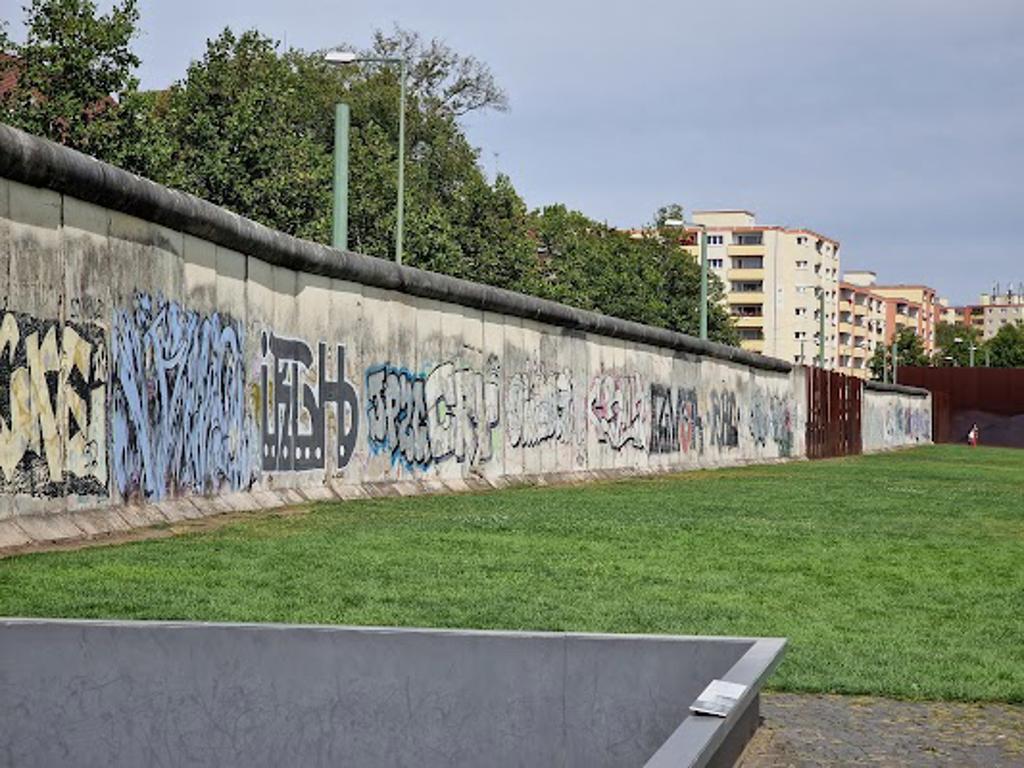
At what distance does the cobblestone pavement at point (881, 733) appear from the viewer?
5.98 meters

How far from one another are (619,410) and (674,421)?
15.4ft

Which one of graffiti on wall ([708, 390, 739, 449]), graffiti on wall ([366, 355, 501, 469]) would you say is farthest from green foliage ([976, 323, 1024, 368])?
graffiti on wall ([366, 355, 501, 469])

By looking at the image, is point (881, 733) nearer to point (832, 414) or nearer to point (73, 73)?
point (73, 73)

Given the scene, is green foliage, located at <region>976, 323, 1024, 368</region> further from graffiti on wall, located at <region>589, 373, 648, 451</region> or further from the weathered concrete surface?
the weathered concrete surface

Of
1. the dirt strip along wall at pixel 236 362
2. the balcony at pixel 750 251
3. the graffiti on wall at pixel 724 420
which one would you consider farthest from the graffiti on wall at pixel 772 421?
the balcony at pixel 750 251

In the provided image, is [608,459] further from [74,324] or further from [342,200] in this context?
[74,324]

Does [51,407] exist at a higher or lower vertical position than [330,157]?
lower

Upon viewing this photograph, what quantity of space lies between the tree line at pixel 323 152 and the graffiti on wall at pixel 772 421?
43.6 ft

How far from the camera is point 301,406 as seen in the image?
19672 mm

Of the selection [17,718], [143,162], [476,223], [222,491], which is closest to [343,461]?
[222,491]

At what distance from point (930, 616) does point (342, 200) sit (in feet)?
49.0

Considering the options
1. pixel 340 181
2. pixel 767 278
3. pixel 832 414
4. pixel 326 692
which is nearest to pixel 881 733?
pixel 326 692

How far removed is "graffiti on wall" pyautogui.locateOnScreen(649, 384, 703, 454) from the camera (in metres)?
36.5

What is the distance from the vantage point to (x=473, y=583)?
35.4ft
